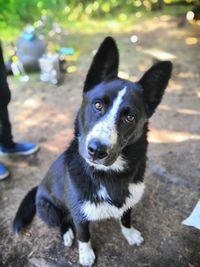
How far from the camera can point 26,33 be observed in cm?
546

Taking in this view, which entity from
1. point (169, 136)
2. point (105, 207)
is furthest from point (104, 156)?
point (169, 136)

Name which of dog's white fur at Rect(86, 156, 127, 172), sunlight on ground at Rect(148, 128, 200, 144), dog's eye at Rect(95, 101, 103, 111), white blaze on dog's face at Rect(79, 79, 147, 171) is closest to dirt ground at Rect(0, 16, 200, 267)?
sunlight on ground at Rect(148, 128, 200, 144)

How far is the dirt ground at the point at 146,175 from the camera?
2.73 meters

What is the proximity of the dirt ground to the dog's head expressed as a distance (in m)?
0.86

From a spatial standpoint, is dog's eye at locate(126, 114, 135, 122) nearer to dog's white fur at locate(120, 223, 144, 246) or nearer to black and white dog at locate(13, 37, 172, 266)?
black and white dog at locate(13, 37, 172, 266)

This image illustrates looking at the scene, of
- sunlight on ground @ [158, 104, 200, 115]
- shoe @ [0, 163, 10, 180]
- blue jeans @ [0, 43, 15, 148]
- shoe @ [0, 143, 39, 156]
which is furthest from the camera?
sunlight on ground @ [158, 104, 200, 115]

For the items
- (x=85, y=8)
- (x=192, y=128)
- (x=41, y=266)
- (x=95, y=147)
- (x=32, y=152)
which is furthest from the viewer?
(x=85, y=8)

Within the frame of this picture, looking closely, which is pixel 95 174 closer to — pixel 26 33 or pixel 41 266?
pixel 41 266

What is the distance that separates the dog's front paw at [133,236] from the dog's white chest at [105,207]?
38 centimetres

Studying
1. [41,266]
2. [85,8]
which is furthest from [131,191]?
[85,8]

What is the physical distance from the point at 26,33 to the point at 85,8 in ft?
10.2

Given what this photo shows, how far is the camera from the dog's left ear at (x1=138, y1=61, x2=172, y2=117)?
2.17 m

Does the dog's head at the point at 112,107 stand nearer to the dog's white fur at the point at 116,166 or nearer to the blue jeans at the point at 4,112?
the dog's white fur at the point at 116,166

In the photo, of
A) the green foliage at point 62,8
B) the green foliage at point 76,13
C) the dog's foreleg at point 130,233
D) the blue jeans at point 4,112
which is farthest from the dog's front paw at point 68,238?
the green foliage at point 62,8
